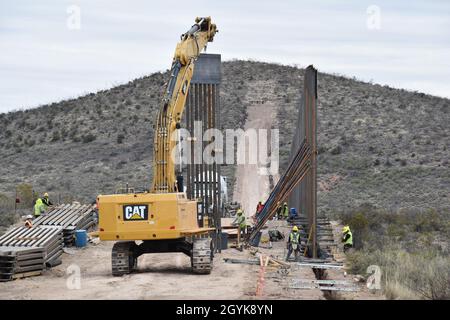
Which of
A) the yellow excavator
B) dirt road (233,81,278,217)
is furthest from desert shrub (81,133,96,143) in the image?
the yellow excavator

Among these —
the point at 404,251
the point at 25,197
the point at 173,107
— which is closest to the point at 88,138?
the point at 25,197

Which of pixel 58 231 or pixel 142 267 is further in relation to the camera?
pixel 58 231

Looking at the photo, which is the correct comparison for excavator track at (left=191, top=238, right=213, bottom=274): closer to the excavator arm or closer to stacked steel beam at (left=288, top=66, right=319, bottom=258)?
the excavator arm

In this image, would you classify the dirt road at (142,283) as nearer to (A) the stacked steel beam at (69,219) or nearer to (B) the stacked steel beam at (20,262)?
(B) the stacked steel beam at (20,262)

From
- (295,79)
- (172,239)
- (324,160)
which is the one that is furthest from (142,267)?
(295,79)

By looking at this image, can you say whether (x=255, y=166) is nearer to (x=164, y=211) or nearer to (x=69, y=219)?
(x=69, y=219)

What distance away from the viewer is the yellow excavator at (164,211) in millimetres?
20969

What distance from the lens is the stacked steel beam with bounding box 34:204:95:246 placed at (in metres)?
29.5

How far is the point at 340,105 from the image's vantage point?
299 feet

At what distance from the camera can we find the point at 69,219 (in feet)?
99.7

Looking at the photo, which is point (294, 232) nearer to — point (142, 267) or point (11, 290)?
point (142, 267)

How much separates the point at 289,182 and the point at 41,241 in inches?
435
